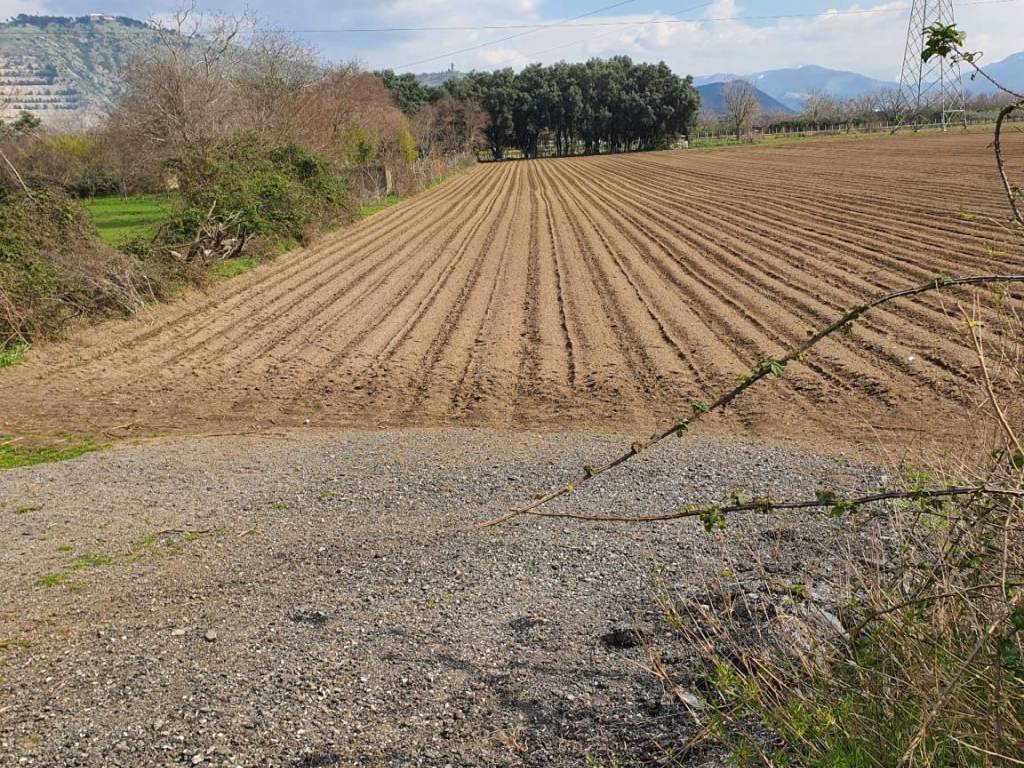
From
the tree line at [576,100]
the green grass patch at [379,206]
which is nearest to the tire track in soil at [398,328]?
the green grass patch at [379,206]

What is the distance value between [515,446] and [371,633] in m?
3.95

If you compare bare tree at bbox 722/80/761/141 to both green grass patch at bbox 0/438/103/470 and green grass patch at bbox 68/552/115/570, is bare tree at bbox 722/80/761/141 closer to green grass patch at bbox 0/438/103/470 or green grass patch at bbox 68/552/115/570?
green grass patch at bbox 0/438/103/470

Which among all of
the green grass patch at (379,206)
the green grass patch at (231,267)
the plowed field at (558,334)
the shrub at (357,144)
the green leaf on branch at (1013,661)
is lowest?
the plowed field at (558,334)

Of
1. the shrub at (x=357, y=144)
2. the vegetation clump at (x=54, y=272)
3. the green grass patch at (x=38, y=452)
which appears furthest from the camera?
the shrub at (x=357, y=144)

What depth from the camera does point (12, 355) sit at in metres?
12.1

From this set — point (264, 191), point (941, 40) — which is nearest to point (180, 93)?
point (264, 191)

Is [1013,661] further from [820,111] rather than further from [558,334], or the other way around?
[820,111]

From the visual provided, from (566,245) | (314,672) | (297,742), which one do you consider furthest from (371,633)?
(566,245)

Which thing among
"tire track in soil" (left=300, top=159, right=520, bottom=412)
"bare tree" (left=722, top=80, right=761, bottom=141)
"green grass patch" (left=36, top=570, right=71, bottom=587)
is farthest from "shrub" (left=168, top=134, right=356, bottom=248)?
"bare tree" (left=722, top=80, right=761, bottom=141)

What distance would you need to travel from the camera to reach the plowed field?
946 cm

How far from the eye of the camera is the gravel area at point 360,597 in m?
3.53

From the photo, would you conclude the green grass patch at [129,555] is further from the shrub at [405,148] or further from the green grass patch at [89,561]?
the shrub at [405,148]

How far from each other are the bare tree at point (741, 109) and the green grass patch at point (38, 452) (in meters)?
91.0

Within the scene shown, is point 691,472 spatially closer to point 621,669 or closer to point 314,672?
point 621,669
